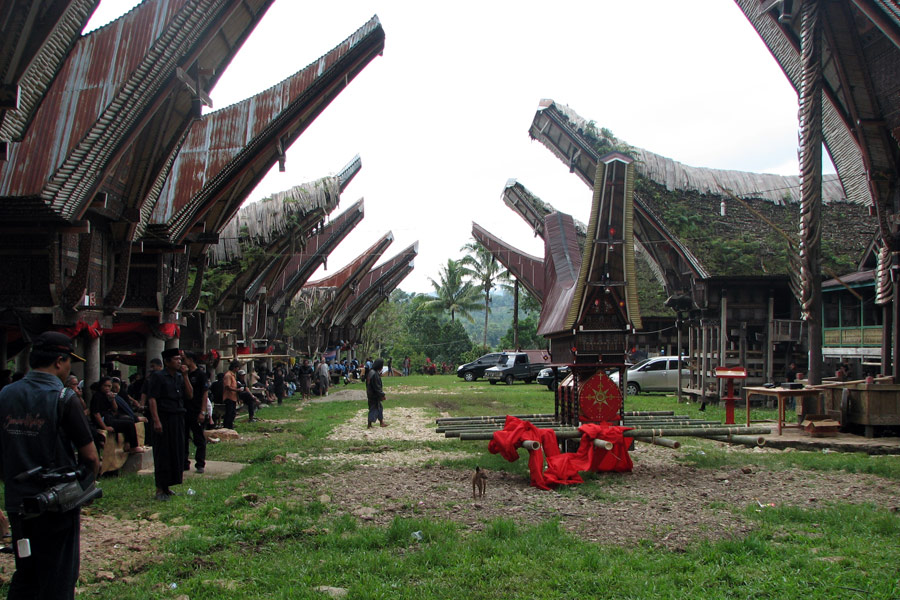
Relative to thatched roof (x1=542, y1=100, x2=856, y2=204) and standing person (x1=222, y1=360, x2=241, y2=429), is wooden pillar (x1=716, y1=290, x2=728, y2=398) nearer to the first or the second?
thatched roof (x1=542, y1=100, x2=856, y2=204)

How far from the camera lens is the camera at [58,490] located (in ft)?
12.4

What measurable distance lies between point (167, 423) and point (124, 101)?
17.2ft

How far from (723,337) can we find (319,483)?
1599 centimetres

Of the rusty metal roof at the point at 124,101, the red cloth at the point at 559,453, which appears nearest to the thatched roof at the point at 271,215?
the rusty metal roof at the point at 124,101

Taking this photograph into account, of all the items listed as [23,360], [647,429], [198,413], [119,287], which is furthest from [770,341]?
[23,360]

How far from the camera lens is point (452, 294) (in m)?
61.3

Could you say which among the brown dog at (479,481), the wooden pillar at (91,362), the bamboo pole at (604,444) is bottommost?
the brown dog at (479,481)

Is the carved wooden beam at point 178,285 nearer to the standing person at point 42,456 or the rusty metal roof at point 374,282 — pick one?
the standing person at point 42,456

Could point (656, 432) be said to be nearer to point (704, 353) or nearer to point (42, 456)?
point (42, 456)

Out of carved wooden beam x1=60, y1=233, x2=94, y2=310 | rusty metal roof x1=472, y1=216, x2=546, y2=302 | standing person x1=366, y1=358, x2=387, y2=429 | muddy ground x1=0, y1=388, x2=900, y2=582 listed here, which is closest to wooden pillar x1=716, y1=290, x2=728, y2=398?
rusty metal roof x1=472, y1=216, x2=546, y2=302

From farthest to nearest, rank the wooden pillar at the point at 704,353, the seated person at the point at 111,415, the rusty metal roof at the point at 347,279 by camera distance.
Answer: the rusty metal roof at the point at 347,279 → the wooden pillar at the point at 704,353 → the seated person at the point at 111,415

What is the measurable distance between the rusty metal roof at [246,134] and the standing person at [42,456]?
35.7 ft

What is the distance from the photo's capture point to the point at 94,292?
39.8 feet

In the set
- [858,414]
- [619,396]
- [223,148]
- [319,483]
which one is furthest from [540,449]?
[223,148]
